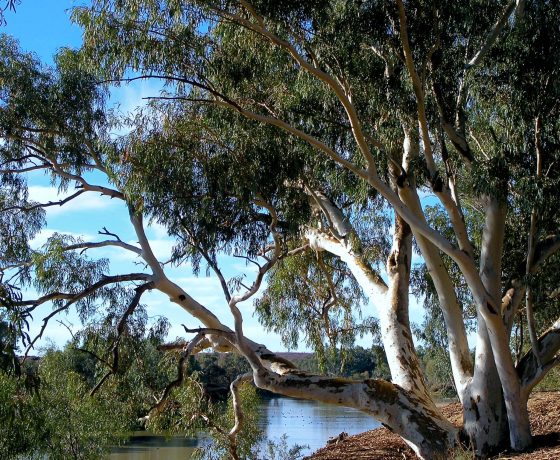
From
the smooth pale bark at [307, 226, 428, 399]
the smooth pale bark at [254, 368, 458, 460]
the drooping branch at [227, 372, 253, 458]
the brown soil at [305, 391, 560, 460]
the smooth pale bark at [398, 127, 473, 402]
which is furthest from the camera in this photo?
the drooping branch at [227, 372, 253, 458]

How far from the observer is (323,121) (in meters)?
7.13

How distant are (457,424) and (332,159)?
301cm

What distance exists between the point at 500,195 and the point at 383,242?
355 centimetres

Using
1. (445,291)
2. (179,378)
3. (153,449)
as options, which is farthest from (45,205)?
(153,449)

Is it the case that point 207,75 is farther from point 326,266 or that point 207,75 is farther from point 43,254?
point 326,266

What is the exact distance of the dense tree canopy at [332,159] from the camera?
20.4 ft

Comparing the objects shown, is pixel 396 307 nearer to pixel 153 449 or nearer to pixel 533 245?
pixel 533 245

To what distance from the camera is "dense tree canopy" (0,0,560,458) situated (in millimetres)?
6219

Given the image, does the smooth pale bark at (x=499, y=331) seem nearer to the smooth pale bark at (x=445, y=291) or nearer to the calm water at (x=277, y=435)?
the smooth pale bark at (x=445, y=291)

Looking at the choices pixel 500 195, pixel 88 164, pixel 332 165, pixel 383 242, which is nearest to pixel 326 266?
pixel 383 242

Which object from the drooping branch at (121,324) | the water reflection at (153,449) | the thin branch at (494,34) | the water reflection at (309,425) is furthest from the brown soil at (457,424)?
the water reflection at (153,449)

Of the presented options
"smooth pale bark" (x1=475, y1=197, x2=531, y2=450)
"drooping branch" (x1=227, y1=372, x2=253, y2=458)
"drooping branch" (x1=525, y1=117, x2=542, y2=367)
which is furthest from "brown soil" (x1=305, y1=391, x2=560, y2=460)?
"drooping branch" (x1=227, y1=372, x2=253, y2=458)

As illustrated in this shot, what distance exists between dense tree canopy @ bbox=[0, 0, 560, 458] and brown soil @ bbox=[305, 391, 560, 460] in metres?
0.29

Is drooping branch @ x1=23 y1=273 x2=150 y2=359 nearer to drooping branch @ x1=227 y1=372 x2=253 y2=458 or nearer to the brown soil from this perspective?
drooping branch @ x1=227 y1=372 x2=253 y2=458
